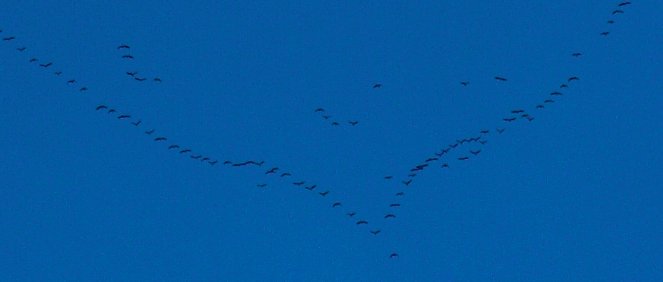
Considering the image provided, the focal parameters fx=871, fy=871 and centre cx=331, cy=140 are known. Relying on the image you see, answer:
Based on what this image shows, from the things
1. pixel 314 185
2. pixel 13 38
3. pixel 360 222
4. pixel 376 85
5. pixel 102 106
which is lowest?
pixel 360 222

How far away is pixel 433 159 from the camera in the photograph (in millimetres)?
2375

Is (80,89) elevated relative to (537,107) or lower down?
elevated

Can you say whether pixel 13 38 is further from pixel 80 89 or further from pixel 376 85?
pixel 376 85

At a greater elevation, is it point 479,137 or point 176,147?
point 176,147

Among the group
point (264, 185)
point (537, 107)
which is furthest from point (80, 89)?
point (537, 107)

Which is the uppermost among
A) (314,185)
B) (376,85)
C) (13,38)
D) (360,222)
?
(13,38)

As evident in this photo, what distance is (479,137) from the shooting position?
2.39 meters

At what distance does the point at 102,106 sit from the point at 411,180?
2.88 feet

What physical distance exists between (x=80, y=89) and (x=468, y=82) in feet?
3.54

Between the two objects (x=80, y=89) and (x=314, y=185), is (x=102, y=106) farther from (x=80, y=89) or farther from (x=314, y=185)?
(x=314, y=185)

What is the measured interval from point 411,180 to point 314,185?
0.86 ft

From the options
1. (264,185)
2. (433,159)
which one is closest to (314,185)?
(264,185)

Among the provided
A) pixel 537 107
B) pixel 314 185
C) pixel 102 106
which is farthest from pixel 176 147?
pixel 537 107

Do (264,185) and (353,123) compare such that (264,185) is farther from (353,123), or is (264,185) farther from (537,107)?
(537,107)
